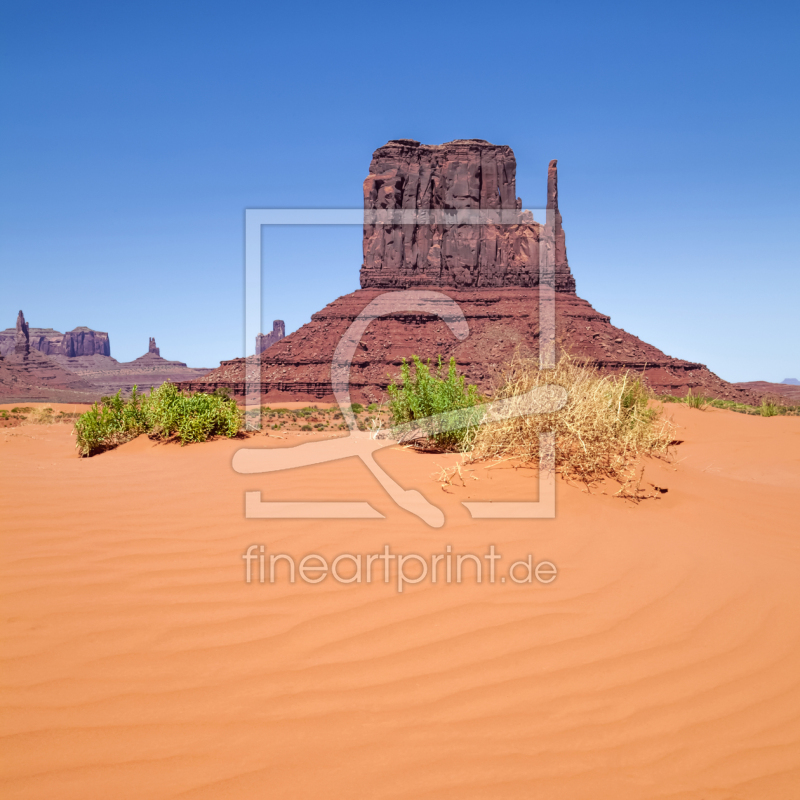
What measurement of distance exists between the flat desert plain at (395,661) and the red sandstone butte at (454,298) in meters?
39.8

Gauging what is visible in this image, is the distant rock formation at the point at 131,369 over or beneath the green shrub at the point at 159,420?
over

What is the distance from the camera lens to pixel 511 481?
176 inches

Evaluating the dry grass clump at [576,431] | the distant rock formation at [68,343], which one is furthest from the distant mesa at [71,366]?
the dry grass clump at [576,431]

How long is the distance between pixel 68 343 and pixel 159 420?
15705 centimetres

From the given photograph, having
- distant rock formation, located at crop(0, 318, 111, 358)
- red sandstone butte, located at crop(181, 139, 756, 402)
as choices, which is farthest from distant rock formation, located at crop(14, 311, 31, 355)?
red sandstone butte, located at crop(181, 139, 756, 402)

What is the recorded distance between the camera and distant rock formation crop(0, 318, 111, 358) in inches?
5615

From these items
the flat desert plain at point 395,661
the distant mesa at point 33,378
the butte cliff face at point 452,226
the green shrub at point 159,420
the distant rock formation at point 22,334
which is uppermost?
the butte cliff face at point 452,226

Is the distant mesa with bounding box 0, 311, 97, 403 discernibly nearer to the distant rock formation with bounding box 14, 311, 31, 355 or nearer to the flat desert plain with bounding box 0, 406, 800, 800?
the distant rock formation with bounding box 14, 311, 31, 355

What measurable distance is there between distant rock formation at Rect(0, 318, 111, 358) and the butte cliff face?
106m

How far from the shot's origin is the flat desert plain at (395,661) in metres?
1.81

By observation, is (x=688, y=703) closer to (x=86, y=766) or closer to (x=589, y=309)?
(x=86, y=766)

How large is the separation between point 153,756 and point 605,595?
83.2 inches

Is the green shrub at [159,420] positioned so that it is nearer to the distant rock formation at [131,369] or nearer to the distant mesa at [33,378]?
the distant mesa at [33,378]

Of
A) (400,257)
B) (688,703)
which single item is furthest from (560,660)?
(400,257)
